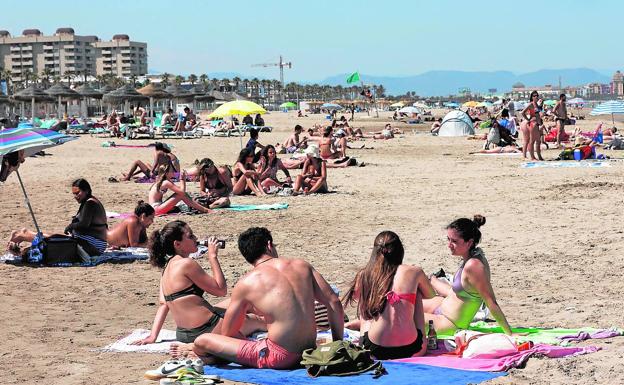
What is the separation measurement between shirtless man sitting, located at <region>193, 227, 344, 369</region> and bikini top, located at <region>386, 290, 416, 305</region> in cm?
30

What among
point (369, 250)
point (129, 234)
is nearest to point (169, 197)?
point (129, 234)

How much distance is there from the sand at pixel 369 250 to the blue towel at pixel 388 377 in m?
0.25

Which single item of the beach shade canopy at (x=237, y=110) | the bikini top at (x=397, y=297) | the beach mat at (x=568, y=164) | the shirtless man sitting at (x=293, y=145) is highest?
the beach shade canopy at (x=237, y=110)

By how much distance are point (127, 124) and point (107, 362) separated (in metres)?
28.7

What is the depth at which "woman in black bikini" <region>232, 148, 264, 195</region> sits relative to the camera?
14367mm

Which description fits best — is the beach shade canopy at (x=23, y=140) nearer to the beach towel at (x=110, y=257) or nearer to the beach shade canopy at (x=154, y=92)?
the beach towel at (x=110, y=257)

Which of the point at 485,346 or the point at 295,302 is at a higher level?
the point at 295,302

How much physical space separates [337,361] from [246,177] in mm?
9366

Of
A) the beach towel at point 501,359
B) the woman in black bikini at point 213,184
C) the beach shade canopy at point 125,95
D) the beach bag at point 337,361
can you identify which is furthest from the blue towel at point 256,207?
the beach shade canopy at point 125,95

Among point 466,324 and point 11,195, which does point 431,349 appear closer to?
point 466,324

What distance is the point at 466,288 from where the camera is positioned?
5.98m

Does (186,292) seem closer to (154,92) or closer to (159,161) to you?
(159,161)

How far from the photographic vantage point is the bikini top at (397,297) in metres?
5.43

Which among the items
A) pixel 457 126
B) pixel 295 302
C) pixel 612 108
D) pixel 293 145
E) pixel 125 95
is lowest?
pixel 295 302
